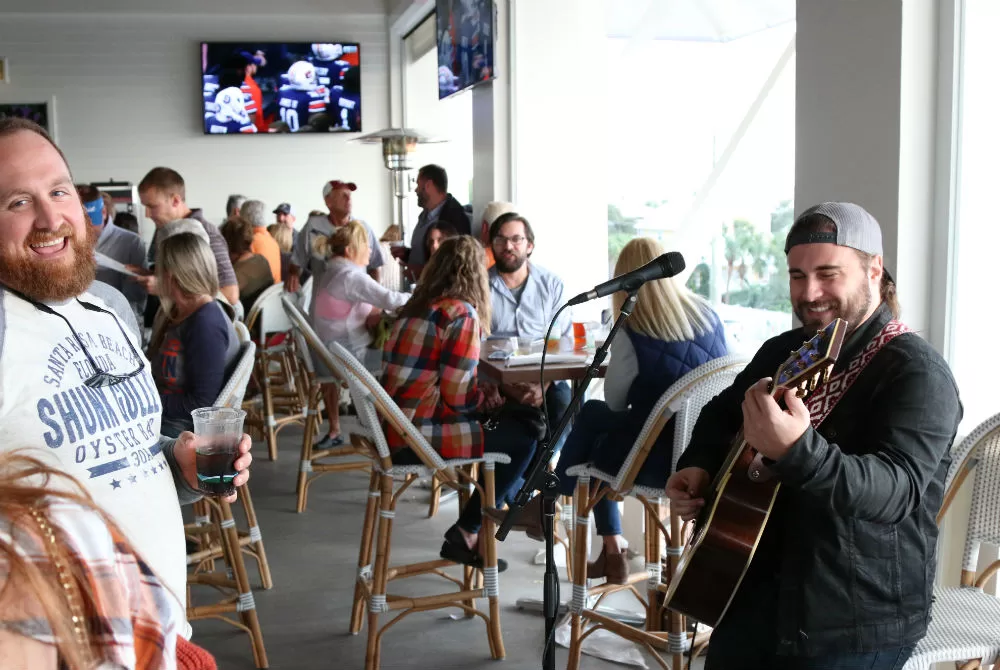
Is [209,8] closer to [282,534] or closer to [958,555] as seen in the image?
[282,534]

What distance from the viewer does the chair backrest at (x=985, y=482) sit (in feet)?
7.20

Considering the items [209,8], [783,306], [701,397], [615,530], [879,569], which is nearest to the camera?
[879,569]

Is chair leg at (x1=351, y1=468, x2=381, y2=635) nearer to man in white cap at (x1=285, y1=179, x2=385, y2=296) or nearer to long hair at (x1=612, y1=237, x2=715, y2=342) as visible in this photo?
long hair at (x1=612, y1=237, x2=715, y2=342)

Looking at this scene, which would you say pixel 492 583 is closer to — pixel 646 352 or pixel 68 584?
pixel 646 352

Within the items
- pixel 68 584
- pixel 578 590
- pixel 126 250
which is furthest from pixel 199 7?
pixel 68 584

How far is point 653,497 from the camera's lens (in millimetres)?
2848

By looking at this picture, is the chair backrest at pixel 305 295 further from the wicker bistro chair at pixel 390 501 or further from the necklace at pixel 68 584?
the necklace at pixel 68 584

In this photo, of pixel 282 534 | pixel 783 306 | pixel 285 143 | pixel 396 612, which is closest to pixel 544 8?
pixel 783 306

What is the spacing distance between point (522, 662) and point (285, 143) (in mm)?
9027

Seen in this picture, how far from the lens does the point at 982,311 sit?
2.74 meters

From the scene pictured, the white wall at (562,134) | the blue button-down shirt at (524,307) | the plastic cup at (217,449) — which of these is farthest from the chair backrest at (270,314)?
the plastic cup at (217,449)

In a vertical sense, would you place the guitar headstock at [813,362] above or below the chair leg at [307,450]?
above

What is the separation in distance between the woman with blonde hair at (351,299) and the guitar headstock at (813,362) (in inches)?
141

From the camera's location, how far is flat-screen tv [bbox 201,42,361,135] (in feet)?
35.8
